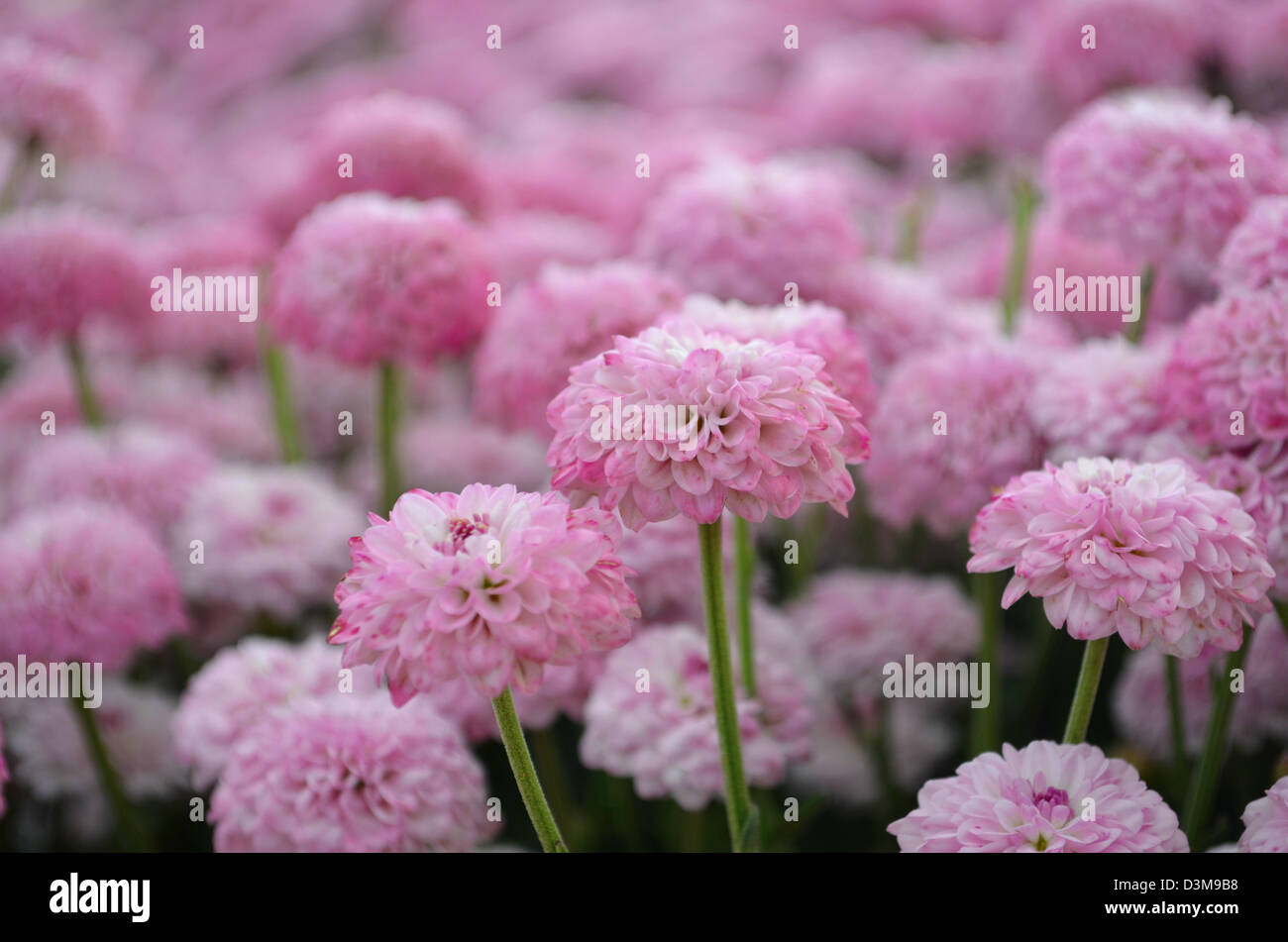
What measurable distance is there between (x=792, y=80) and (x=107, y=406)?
53.7 inches

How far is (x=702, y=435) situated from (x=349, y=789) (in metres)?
0.35

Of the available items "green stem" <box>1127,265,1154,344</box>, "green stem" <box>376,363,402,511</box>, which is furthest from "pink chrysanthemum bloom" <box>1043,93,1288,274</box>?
"green stem" <box>376,363,402,511</box>

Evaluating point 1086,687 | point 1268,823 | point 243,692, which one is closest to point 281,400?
point 243,692

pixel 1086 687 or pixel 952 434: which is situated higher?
pixel 952 434

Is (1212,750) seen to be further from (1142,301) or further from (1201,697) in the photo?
(1142,301)

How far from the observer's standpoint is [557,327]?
2.94ft

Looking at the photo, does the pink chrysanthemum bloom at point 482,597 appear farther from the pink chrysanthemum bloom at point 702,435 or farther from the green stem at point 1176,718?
the green stem at point 1176,718

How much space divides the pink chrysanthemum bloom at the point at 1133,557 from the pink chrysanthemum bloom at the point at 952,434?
234 millimetres

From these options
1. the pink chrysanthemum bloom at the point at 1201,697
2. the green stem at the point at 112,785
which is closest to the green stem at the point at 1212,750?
the pink chrysanthemum bloom at the point at 1201,697

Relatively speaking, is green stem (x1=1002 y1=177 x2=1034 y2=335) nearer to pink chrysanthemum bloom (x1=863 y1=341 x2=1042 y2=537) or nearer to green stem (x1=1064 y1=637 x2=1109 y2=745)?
pink chrysanthemum bloom (x1=863 y1=341 x2=1042 y2=537)

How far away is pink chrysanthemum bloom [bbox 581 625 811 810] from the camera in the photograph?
802 millimetres

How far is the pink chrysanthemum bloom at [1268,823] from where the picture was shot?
625 mm

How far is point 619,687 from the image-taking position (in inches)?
33.3
